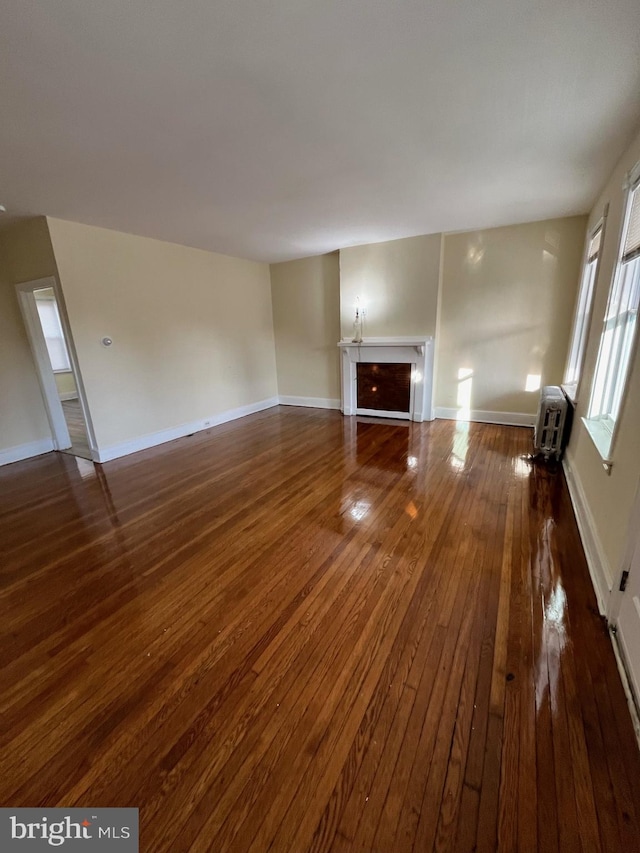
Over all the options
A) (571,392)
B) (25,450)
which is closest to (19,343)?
(25,450)

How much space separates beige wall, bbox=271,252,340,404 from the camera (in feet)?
18.9

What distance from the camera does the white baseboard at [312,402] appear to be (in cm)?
622

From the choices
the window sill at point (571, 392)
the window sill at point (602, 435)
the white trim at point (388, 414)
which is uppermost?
the window sill at point (571, 392)

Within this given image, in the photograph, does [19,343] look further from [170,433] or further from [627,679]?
[627,679]

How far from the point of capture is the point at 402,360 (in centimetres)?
515

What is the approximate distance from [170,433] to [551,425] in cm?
468

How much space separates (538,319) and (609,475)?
319 centimetres

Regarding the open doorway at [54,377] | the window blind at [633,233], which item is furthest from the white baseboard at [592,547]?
the open doorway at [54,377]

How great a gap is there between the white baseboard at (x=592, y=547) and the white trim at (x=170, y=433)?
15.2 feet

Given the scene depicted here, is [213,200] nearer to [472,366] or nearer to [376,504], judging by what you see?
[376,504]

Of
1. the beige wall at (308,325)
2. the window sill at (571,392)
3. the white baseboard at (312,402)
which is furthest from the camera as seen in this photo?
the white baseboard at (312,402)

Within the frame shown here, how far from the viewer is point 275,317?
6.37m

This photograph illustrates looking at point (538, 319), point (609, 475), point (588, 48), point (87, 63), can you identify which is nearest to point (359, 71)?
point (588, 48)

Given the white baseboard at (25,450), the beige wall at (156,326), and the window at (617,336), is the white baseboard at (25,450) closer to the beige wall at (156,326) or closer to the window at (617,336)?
the beige wall at (156,326)
